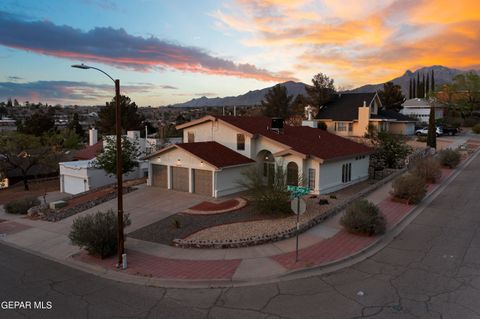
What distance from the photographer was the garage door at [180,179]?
2658 cm

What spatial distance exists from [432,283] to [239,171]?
16785mm

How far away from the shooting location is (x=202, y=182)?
2561 cm

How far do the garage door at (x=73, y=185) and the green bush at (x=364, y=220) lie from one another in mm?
26979

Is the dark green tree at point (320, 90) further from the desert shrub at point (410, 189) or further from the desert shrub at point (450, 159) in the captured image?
the desert shrub at point (410, 189)

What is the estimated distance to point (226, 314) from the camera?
9594 millimetres

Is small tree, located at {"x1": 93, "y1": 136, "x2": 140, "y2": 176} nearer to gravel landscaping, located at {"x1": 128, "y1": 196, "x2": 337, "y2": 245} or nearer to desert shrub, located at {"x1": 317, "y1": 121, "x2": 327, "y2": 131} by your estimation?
gravel landscaping, located at {"x1": 128, "y1": 196, "x2": 337, "y2": 245}

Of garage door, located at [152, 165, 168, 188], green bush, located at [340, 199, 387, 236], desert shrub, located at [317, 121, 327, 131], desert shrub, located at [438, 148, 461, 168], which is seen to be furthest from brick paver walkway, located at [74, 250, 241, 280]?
desert shrub, located at [317, 121, 327, 131]

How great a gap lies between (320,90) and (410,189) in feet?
140

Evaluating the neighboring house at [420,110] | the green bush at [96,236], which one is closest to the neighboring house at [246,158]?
the green bush at [96,236]

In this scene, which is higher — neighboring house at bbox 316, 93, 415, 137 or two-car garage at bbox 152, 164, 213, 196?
neighboring house at bbox 316, 93, 415, 137

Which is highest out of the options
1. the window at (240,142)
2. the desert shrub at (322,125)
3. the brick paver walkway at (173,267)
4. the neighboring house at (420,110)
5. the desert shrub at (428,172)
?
the neighboring house at (420,110)

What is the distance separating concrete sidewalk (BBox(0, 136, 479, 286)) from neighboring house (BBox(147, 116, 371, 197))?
725 cm

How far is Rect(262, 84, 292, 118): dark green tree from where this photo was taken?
260 feet

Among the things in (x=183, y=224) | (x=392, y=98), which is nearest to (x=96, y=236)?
(x=183, y=224)
